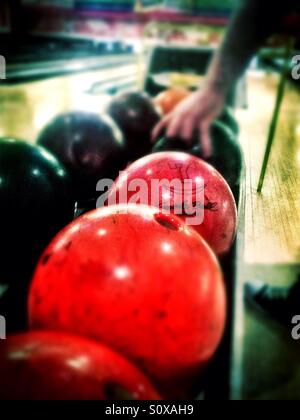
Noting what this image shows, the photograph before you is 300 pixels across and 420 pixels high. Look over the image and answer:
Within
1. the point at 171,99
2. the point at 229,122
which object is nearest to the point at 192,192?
the point at 229,122

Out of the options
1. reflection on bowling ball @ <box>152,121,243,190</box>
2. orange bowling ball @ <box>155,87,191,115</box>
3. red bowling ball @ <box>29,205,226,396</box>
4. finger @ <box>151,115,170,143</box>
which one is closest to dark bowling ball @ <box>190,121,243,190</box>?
reflection on bowling ball @ <box>152,121,243,190</box>

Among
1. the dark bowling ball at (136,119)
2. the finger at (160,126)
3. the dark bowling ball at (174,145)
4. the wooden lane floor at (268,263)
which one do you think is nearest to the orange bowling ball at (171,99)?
the dark bowling ball at (136,119)

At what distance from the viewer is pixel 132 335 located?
0.99 m

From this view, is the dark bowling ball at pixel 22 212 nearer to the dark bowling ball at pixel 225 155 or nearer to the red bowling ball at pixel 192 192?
the red bowling ball at pixel 192 192

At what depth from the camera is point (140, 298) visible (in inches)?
39.2

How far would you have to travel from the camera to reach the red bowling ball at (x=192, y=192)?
1533mm

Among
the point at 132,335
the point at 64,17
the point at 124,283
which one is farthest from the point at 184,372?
the point at 64,17

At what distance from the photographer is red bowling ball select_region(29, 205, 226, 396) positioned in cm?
99

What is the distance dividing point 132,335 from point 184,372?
0.60 ft

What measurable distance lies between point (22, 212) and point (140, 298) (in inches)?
37.9
